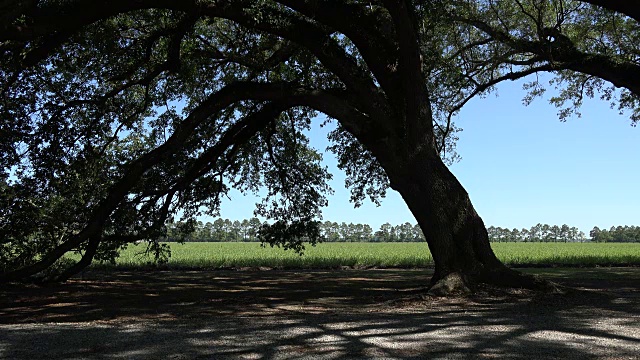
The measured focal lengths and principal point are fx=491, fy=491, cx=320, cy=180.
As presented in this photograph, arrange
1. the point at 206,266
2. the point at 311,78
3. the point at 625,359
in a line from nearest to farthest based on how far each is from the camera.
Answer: the point at 625,359, the point at 311,78, the point at 206,266

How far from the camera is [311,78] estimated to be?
14.8 meters

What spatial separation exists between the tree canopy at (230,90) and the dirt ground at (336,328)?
171 cm

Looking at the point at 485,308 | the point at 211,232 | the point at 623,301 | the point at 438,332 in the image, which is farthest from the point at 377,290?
the point at 211,232

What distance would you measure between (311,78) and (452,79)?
426 centimetres

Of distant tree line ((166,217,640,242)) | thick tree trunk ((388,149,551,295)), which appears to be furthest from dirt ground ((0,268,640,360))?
distant tree line ((166,217,640,242))

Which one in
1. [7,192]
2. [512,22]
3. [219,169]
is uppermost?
[512,22]

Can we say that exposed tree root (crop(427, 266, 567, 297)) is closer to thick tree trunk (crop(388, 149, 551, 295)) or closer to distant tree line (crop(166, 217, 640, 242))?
thick tree trunk (crop(388, 149, 551, 295))

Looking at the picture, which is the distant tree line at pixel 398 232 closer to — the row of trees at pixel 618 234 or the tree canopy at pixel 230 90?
the row of trees at pixel 618 234

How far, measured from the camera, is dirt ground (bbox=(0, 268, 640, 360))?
196 inches

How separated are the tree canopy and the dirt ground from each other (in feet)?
5.61

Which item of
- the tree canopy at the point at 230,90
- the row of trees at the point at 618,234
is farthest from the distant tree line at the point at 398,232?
the tree canopy at the point at 230,90

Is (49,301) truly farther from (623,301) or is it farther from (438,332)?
(623,301)

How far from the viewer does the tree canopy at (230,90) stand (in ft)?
34.0

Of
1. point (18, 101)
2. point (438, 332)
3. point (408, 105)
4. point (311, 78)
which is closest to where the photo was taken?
point (438, 332)
